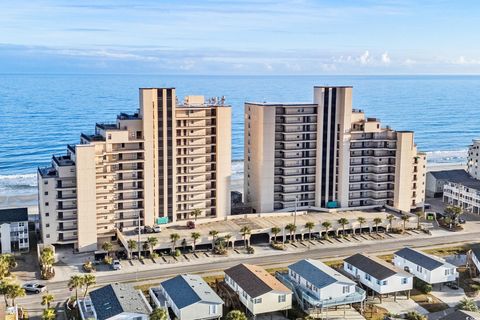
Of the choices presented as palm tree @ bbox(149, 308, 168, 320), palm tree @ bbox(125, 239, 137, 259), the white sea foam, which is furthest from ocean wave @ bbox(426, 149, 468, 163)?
palm tree @ bbox(149, 308, 168, 320)

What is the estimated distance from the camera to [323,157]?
303ft

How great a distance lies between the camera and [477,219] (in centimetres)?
9488

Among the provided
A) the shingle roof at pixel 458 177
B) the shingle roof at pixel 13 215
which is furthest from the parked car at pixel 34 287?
the shingle roof at pixel 458 177

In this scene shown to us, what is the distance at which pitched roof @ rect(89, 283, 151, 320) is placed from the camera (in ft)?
171

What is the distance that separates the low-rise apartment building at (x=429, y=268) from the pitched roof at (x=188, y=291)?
25488 mm

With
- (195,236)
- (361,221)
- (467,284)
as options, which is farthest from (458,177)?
(195,236)

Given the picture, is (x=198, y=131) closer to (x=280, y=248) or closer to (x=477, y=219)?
(x=280, y=248)

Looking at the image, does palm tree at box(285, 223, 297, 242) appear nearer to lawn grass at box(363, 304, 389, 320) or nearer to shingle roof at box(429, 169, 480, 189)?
lawn grass at box(363, 304, 389, 320)

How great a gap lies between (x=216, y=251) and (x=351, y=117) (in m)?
32.9

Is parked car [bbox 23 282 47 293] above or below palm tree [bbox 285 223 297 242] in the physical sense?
below

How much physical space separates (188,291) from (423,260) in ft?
95.4

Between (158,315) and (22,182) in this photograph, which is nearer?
(158,315)

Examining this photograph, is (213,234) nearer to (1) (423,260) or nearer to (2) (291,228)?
(2) (291,228)

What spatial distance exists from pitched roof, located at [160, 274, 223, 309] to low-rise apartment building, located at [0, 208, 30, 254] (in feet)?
88.2
